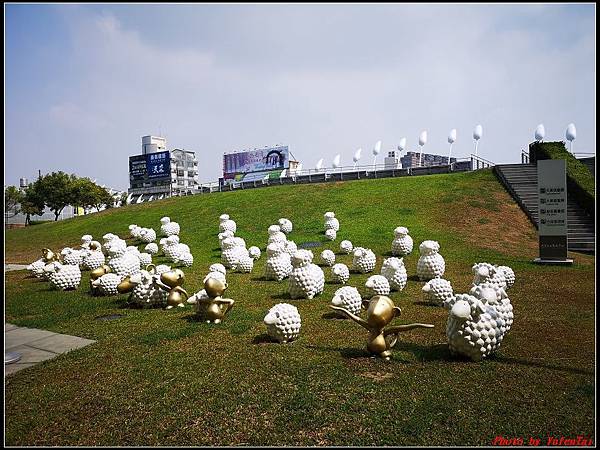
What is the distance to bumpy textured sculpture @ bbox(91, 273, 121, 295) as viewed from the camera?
36.8ft

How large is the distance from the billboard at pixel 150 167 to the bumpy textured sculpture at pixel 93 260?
83.7 metres

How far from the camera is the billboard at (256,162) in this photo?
81.6 meters

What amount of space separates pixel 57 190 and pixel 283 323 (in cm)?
6473

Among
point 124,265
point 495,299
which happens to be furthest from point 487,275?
point 124,265

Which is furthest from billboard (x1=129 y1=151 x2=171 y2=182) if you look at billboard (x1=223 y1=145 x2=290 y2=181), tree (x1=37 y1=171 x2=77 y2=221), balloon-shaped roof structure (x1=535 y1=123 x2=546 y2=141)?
balloon-shaped roof structure (x1=535 y1=123 x2=546 y2=141)

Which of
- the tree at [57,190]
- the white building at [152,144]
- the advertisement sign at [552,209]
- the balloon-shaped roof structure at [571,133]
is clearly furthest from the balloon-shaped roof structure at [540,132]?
the white building at [152,144]

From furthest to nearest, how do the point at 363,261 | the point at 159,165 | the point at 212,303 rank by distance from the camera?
the point at 159,165, the point at 363,261, the point at 212,303

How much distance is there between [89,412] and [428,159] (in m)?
114

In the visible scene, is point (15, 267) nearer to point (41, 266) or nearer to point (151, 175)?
point (41, 266)

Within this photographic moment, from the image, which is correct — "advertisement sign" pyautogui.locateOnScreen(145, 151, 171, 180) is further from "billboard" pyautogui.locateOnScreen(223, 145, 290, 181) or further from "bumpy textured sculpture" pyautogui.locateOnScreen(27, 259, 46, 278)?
"bumpy textured sculpture" pyautogui.locateOnScreen(27, 259, 46, 278)

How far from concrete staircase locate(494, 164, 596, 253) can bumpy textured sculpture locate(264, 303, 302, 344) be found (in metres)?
17.3

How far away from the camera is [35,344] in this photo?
24.2 ft

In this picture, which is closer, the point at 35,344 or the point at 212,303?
the point at 35,344

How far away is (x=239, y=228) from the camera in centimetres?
2484
